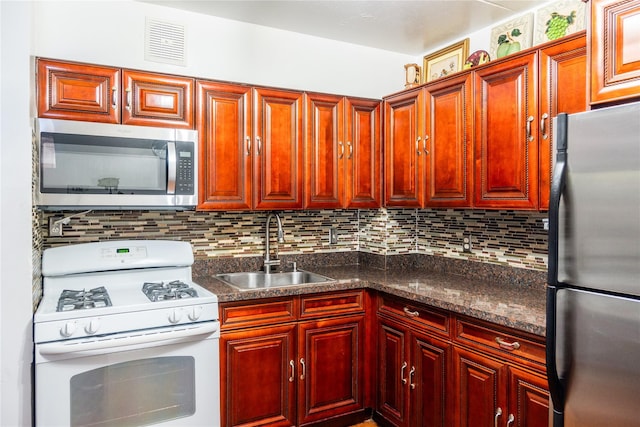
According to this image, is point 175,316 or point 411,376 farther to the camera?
point 411,376

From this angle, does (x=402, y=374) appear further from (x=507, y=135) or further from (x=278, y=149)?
(x=278, y=149)

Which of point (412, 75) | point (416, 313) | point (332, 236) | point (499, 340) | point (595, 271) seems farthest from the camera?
point (332, 236)

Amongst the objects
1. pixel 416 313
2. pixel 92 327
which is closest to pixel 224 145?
pixel 92 327

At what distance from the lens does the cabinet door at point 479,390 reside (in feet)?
6.37

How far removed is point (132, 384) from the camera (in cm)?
205

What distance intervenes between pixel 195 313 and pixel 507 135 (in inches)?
68.4

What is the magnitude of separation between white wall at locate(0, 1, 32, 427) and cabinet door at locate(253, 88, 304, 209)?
1.17 metres

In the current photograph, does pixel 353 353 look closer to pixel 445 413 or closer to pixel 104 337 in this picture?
pixel 445 413

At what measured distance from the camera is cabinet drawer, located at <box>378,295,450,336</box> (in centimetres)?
223

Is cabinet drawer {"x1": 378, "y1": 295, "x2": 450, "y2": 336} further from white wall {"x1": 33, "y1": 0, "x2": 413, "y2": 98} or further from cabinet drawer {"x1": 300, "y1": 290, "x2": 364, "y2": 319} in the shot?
white wall {"x1": 33, "y1": 0, "x2": 413, "y2": 98}

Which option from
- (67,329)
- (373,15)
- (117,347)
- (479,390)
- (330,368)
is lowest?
(330,368)

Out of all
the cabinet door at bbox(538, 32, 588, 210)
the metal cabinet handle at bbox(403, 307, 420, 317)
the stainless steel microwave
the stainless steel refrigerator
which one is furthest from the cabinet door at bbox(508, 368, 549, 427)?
the stainless steel microwave

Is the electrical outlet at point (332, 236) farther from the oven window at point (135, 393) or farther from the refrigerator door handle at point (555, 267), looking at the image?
the refrigerator door handle at point (555, 267)

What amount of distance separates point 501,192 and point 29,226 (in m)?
2.15
